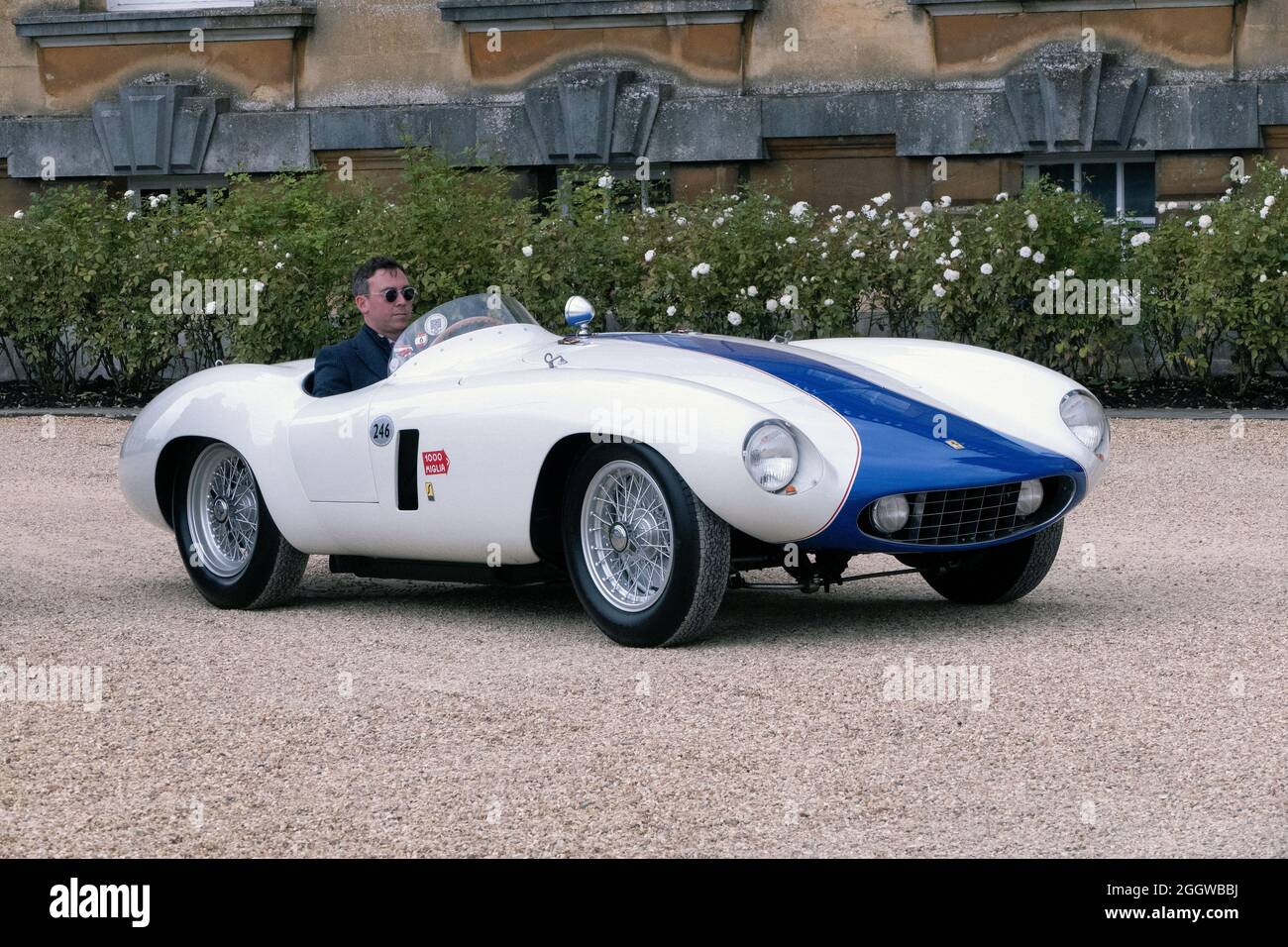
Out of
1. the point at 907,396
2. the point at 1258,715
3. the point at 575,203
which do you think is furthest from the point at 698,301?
the point at 1258,715

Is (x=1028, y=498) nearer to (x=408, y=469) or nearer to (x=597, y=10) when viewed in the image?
(x=408, y=469)

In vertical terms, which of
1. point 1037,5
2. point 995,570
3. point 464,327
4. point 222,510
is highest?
point 1037,5

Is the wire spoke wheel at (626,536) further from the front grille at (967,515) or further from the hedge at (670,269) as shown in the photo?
the hedge at (670,269)

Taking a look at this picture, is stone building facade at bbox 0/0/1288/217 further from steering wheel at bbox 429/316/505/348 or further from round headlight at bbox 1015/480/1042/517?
round headlight at bbox 1015/480/1042/517

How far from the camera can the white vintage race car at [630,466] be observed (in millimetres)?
5844

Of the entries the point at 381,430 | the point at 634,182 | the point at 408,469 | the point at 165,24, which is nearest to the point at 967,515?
the point at 408,469

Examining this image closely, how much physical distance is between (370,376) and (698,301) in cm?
580

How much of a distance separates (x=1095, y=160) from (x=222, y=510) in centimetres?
984

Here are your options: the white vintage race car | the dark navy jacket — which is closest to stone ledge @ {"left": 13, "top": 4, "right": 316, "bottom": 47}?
the white vintage race car

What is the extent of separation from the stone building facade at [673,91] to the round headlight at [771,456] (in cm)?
876

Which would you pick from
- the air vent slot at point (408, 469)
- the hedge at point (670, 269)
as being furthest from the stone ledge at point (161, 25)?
the air vent slot at point (408, 469)

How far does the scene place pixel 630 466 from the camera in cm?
599

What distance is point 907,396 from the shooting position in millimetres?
6379
